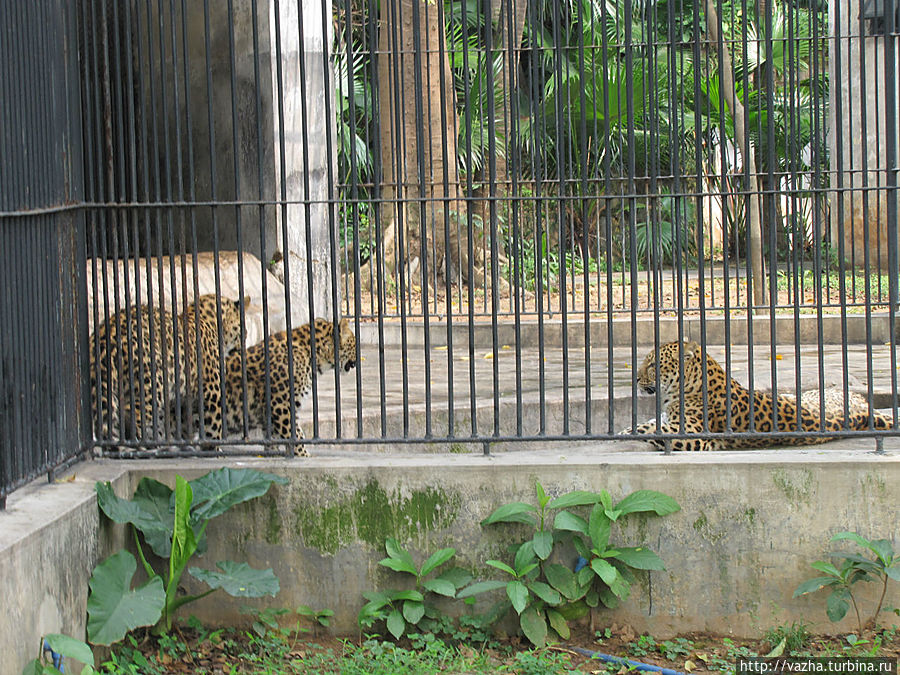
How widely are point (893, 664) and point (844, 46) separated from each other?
13345 mm

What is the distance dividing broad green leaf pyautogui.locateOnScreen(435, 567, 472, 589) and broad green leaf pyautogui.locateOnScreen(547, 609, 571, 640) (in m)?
0.39

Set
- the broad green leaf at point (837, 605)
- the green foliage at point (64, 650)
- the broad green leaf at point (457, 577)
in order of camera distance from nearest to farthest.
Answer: the green foliage at point (64, 650), the broad green leaf at point (837, 605), the broad green leaf at point (457, 577)

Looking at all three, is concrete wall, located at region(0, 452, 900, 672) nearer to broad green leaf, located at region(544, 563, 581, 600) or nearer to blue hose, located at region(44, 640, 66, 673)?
broad green leaf, located at region(544, 563, 581, 600)

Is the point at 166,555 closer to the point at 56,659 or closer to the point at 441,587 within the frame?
the point at 56,659

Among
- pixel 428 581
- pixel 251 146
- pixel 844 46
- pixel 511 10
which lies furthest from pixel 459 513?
pixel 844 46

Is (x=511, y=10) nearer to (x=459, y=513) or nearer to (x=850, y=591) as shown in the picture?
(x=459, y=513)

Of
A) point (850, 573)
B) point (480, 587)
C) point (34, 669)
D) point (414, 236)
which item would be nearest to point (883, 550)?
point (850, 573)

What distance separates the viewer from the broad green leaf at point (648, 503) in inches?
191

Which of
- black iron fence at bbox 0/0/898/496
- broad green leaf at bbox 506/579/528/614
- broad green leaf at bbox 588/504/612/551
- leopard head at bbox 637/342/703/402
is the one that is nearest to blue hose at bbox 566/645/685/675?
broad green leaf at bbox 506/579/528/614

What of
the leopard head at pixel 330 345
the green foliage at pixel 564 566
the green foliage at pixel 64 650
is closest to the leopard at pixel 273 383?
the leopard head at pixel 330 345

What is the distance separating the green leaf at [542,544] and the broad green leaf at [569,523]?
0.21ft

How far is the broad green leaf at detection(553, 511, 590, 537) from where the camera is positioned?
480 cm

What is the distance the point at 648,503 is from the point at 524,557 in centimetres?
60

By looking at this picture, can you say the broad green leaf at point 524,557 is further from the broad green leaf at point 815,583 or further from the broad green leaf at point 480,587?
the broad green leaf at point 815,583
